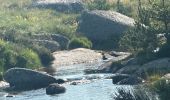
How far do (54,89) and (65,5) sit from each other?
130 feet

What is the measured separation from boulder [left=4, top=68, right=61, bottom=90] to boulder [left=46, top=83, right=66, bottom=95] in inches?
119

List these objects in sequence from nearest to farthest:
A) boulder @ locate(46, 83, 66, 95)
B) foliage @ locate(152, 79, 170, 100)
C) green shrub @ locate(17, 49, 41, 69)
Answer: foliage @ locate(152, 79, 170, 100) < boulder @ locate(46, 83, 66, 95) < green shrub @ locate(17, 49, 41, 69)

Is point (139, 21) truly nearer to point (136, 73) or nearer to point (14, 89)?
point (136, 73)

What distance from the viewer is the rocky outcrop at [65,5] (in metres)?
81.4

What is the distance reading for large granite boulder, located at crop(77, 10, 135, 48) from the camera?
65375 mm

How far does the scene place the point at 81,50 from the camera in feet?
201

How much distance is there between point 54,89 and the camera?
43.1 meters

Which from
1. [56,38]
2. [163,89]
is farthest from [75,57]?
[163,89]

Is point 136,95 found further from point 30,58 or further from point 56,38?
point 56,38

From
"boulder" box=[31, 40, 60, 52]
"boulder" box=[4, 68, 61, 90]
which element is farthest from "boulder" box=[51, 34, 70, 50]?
"boulder" box=[4, 68, 61, 90]

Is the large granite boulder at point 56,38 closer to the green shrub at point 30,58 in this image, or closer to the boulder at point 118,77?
the green shrub at point 30,58

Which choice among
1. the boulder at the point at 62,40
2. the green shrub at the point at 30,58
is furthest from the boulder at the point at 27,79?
the boulder at the point at 62,40

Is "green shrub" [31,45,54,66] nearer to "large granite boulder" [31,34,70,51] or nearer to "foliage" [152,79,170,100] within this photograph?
"large granite boulder" [31,34,70,51]

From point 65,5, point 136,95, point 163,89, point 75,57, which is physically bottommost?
point 75,57
